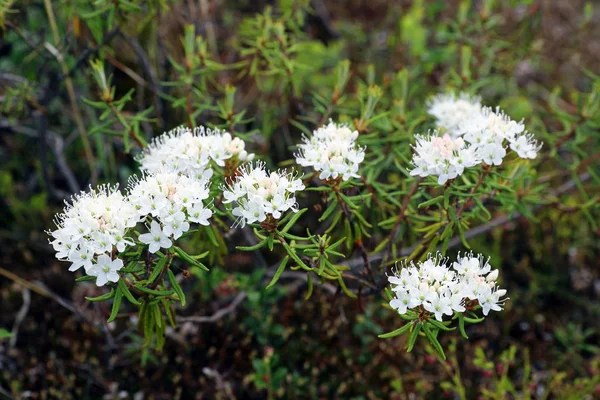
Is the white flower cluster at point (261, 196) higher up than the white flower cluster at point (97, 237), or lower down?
higher up

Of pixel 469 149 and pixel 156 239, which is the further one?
pixel 469 149

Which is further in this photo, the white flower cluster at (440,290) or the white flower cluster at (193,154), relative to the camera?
the white flower cluster at (193,154)

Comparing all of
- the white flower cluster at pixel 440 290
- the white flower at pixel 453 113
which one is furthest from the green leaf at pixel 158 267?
the white flower at pixel 453 113

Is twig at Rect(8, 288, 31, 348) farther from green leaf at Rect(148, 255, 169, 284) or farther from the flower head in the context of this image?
the flower head

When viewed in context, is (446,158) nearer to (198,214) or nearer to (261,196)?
(261,196)

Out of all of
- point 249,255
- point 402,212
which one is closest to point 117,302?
point 402,212

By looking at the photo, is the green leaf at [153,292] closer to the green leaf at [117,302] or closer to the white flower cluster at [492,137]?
the green leaf at [117,302]

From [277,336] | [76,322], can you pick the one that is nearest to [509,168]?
[277,336]
